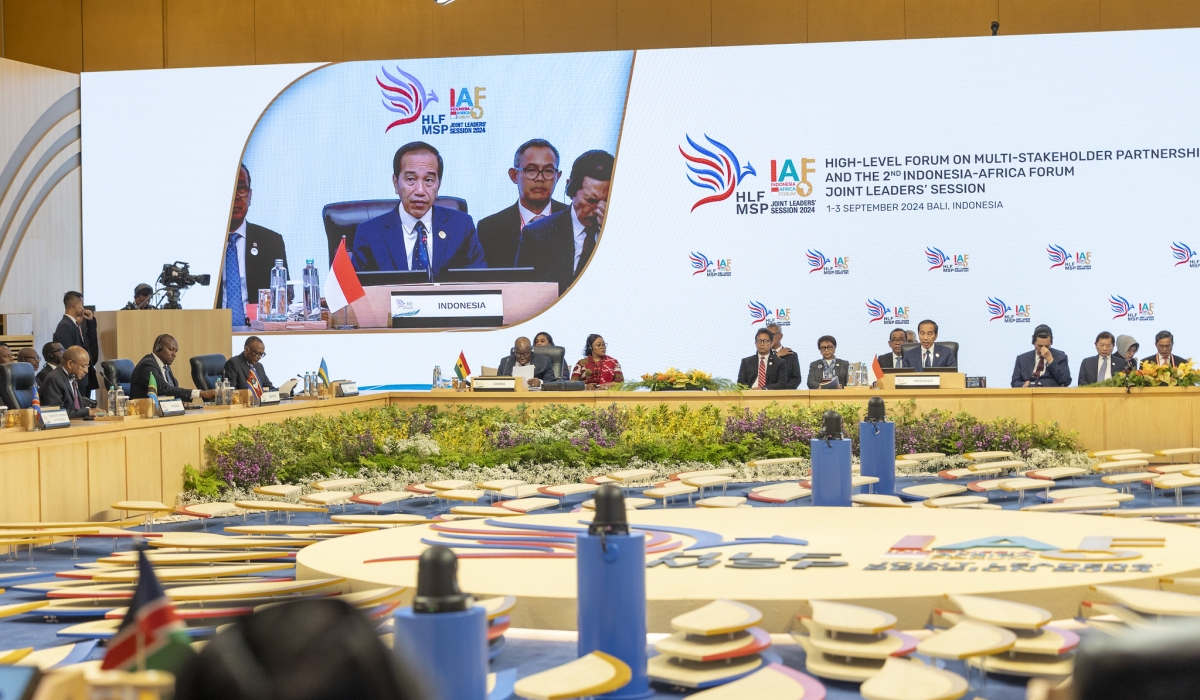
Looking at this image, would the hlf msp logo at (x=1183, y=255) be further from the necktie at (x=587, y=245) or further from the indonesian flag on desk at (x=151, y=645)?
the indonesian flag on desk at (x=151, y=645)

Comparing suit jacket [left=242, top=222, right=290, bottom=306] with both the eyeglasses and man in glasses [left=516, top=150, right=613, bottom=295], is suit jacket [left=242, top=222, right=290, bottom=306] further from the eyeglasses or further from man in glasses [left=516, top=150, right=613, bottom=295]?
the eyeglasses

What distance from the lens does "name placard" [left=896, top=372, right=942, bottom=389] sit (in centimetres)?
920

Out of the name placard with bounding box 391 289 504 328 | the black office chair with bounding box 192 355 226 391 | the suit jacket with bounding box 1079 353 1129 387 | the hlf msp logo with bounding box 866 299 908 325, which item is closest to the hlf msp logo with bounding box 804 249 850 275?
the hlf msp logo with bounding box 866 299 908 325

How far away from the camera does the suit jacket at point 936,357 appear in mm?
10117

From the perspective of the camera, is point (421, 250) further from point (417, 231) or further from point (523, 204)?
point (523, 204)

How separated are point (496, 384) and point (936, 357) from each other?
383cm

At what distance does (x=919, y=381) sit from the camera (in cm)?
923

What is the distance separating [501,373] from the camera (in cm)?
1067

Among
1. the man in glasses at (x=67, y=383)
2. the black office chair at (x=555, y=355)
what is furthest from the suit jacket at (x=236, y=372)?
the black office chair at (x=555, y=355)

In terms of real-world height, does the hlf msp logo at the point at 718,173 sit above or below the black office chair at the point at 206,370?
above

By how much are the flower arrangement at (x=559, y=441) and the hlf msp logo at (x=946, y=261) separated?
289 cm

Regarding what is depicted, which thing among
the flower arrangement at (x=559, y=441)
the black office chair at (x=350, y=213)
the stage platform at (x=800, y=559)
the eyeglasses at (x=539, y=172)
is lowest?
the stage platform at (x=800, y=559)

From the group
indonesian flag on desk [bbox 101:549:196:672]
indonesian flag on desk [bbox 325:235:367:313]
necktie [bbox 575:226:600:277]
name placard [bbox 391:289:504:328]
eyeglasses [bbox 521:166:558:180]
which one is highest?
eyeglasses [bbox 521:166:558:180]

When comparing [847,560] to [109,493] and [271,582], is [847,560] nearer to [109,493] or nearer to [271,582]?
[271,582]
